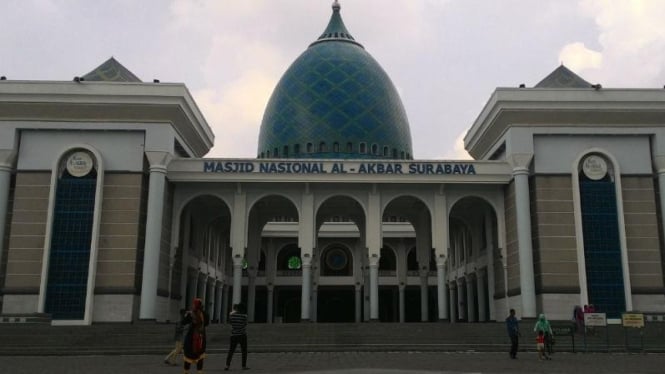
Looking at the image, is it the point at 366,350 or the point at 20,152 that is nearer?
the point at 366,350

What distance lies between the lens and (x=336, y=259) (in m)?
51.9

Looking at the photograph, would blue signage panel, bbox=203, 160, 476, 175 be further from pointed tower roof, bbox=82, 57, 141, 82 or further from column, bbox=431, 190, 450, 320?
pointed tower roof, bbox=82, 57, 141, 82

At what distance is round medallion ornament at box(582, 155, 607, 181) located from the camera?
99.6 ft

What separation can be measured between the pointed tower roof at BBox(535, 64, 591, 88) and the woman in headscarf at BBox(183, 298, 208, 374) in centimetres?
2559

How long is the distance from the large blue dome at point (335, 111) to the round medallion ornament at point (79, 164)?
1769 cm

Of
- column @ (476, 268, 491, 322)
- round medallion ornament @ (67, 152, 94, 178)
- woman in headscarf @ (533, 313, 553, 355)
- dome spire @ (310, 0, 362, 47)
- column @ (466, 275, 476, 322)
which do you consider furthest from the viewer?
dome spire @ (310, 0, 362, 47)

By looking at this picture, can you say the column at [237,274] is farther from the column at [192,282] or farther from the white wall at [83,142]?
the white wall at [83,142]

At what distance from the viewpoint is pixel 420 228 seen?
36844mm

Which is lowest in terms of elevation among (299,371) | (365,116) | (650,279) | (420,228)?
(299,371)

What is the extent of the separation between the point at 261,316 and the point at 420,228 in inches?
808

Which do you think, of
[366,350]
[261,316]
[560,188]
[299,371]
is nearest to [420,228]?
[560,188]

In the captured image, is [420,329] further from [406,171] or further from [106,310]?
[106,310]

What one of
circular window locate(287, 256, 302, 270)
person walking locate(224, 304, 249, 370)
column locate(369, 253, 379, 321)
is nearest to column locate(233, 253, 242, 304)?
column locate(369, 253, 379, 321)

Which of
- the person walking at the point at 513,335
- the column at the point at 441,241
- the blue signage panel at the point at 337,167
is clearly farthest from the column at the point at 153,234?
the person walking at the point at 513,335
